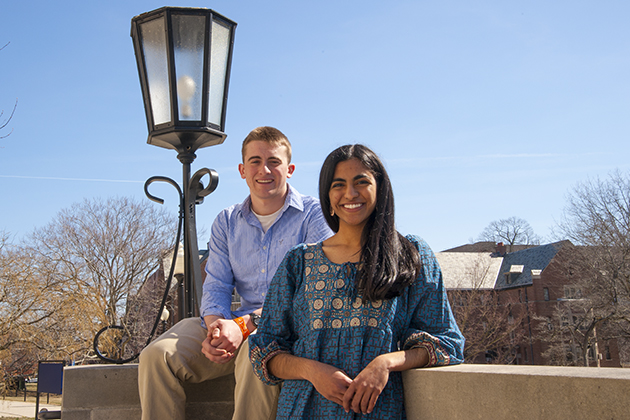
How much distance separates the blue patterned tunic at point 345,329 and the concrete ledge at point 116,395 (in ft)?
3.69

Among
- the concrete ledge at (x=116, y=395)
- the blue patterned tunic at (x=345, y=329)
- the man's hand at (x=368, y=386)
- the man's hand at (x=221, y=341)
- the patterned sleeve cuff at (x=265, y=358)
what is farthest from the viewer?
the concrete ledge at (x=116, y=395)

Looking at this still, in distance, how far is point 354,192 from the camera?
2.30 meters

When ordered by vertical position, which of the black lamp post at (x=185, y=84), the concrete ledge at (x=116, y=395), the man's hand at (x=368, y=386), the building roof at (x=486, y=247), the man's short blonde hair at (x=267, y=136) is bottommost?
the concrete ledge at (x=116, y=395)

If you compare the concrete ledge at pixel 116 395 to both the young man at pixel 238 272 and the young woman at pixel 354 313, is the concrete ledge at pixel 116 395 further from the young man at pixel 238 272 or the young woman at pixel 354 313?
the young woman at pixel 354 313

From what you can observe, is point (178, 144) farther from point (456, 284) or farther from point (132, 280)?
point (456, 284)

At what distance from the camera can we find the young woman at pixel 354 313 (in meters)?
2.00

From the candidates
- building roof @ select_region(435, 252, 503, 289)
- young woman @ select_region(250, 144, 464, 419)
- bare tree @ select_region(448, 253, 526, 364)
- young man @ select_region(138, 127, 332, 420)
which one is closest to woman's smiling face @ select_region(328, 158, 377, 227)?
young woman @ select_region(250, 144, 464, 419)

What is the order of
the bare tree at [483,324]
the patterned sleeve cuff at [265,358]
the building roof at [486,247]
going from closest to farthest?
the patterned sleeve cuff at [265,358] → the bare tree at [483,324] → the building roof at [486,247]

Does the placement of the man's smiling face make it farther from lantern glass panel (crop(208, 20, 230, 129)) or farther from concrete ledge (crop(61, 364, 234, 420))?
concrete ledge (crop(61, 364, 234, 420))

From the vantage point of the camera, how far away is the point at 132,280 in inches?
1198

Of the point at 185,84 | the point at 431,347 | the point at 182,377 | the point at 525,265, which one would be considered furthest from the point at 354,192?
the point at 525,265

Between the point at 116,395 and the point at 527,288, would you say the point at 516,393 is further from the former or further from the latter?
the point at 527,288

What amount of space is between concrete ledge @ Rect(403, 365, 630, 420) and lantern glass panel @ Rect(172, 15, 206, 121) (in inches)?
97.0

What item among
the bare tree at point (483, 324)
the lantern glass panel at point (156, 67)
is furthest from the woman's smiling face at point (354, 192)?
the bare tree at point (483, 324)
